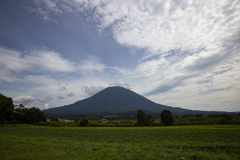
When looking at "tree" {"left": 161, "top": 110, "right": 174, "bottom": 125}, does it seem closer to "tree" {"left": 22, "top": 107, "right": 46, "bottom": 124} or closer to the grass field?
the grass field

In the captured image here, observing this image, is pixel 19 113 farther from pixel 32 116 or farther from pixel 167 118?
pixel 167 118

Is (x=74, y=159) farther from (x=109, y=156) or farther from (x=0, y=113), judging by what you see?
(x=0, y=113)

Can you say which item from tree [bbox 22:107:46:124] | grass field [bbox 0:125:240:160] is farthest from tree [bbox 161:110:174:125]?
tree [bbox 22:107:46:124]

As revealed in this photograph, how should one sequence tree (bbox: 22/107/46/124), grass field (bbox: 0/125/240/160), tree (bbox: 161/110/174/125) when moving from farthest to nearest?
1. tree (bbox: 22/107/46/124)
2. tree (bbox: 161/110/174/125)
3. grass field (bbox: 0/125/240/160)

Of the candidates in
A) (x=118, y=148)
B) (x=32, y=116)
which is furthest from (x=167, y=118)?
(x=32, y=116)

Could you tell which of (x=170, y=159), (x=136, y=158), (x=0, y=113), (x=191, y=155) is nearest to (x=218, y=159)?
(x=191, y=155)

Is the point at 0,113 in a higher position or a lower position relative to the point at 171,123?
higher

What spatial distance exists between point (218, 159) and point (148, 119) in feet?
148

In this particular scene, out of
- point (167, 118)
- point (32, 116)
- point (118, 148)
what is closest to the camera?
point (118, 148)

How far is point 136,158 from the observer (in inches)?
310

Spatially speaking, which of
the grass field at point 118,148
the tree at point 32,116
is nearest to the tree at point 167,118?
the grass field at point 118,148

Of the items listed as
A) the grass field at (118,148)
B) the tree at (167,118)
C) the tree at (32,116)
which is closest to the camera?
the grass field at (118,148)

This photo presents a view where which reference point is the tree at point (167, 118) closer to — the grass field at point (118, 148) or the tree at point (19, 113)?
the grass field at point (118, 148)

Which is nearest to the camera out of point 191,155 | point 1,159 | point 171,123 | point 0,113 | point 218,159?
point 1,159
